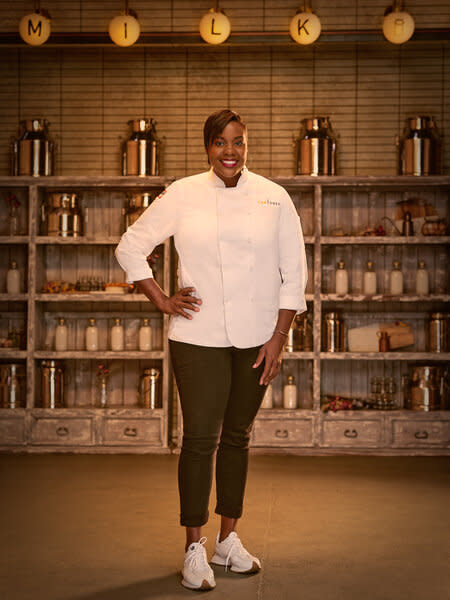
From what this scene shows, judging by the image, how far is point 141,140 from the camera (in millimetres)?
5465

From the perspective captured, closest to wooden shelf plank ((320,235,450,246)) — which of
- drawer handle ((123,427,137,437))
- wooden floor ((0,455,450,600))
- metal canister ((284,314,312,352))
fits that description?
metal canister ((284,314,312,352))

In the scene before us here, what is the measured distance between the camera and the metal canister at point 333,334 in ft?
17.9

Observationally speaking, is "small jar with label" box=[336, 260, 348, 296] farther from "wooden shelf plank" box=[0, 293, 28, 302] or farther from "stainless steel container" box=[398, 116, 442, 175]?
"wooden shelf plank" box=[0, 293, 28, 302]

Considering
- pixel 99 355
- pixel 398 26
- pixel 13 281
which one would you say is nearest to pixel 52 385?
pixel 99 355

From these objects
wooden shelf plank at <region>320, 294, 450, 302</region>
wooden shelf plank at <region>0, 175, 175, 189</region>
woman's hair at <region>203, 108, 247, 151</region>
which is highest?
wooden shelf plank at <region>0, 175, 175, 189</region>

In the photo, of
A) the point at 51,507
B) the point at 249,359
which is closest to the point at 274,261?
the point at 249,359

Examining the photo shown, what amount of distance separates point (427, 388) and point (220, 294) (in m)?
3.08

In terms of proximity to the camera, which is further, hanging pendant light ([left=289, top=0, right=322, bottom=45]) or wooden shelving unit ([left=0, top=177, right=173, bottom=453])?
wooden shelving unit ([left=0, top=177, right=173, bottom=453])

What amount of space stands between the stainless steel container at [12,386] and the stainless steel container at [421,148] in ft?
9.99

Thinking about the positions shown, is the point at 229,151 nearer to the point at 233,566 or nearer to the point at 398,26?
the point at 233,566

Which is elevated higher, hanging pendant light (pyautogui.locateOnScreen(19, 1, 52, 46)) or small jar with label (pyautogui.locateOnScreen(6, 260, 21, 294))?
hanging pendant light (pyautogui.locateOnScreen(19, 1, 52, 46))

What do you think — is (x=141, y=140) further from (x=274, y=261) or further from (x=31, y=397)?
(x=274, y=261)

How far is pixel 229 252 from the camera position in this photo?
8.88 feet

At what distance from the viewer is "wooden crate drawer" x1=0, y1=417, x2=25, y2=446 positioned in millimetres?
5348
